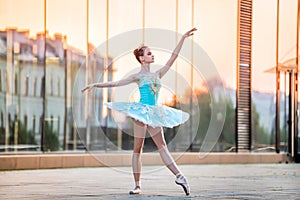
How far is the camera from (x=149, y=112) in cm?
844

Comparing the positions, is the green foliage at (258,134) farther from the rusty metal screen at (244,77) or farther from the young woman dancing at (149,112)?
the young woman dancing at (149,112)

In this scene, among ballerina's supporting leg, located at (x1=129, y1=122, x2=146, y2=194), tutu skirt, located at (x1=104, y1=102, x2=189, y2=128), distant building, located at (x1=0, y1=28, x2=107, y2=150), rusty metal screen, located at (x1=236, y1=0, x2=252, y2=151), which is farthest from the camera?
rusty metal screen, located at (x1=236, y1=0, x2=252, y2=151)

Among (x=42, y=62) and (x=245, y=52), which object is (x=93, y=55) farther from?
(x=245, y=52)

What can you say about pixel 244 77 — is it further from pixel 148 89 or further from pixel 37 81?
pixel 148 89

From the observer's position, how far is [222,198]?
789 cm

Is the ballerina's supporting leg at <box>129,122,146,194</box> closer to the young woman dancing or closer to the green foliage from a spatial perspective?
the young woman dancing

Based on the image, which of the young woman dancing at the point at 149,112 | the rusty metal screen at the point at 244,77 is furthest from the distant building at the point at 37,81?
the young woman dancing at the point at 149,112

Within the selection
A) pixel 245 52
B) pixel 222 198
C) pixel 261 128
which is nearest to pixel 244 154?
pixel 261 128

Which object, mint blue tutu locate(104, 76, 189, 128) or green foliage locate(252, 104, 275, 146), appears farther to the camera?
green foliage locate(252, 104, 275, 146)

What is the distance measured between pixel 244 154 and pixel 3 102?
796 centimetres

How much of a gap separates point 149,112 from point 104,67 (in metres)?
10.1

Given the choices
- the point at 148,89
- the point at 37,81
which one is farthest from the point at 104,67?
the point at 148,89

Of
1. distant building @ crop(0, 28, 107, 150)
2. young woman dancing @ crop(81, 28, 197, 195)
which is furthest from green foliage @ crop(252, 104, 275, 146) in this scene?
young woman dancing @ crop(81, 28, 197, 195)

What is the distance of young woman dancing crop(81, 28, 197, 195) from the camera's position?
8391 mm
